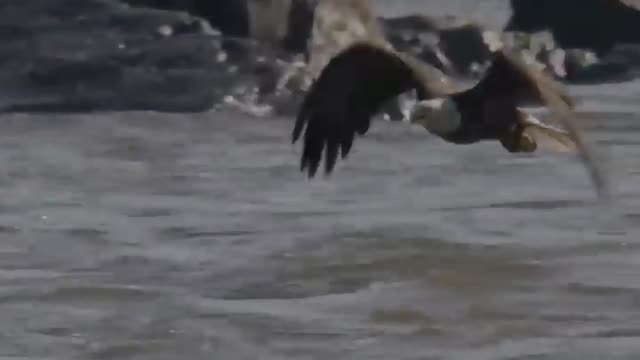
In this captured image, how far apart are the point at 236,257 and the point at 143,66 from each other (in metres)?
8.15

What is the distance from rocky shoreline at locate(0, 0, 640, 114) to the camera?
57.5 ft

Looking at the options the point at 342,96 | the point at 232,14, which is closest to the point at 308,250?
the point at 342,96

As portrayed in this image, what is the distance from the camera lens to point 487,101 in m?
8.12

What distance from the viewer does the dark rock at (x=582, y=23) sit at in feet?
67.7

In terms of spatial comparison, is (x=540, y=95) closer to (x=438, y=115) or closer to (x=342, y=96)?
(x=342, y=96)

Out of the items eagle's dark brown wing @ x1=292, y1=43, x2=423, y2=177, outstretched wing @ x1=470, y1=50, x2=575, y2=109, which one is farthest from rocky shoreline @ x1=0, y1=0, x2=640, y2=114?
eagle's dark brown wing @ x1=292, y1=43, x2=423, y2=177

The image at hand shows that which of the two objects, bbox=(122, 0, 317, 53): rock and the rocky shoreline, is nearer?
bbox=(122, 0, 317, 53): rock

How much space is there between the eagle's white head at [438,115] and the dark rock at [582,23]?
1237 cm

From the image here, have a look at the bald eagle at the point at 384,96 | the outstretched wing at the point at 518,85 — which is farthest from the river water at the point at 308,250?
the outstretched wing at the point at 518,85

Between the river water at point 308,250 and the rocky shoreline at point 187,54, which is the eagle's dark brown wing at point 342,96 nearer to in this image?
the river water at point 308,250

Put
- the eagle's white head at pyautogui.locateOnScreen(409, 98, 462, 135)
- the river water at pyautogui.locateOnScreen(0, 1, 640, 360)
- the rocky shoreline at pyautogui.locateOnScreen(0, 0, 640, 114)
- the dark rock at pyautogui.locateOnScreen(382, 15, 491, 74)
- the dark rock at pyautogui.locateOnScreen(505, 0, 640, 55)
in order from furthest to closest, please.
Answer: the dark rock at pyautogui.locateOnScreen(505, 0, 640, 55), the dark rock at pyautogui.locateOnScreen(382, 15, 491, 74), the rocky shoreline at pyautogui.locateOnScreen(0, 0, 640, 114), the river water at pyautogui.locateOnScreen(0, 1, 640, 360), the eagle's white head at pyautogui.locateOnScreen(409, 98, 462, 135)

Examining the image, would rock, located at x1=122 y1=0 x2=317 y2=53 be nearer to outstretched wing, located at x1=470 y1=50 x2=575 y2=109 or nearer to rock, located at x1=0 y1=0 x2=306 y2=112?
rock, located at x1=0 y1=0 x2=306 y2=112

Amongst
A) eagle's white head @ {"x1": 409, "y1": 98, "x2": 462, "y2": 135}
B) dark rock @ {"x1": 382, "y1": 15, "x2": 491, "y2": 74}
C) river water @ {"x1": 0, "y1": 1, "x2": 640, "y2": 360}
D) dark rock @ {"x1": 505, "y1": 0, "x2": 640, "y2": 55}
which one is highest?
eagle's white head @ {"x1": 409, "y1": 98, "x2": 462, "y2": 135}

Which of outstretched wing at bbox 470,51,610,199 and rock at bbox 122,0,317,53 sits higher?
outstretched wing at bbox 470,51,610,199
